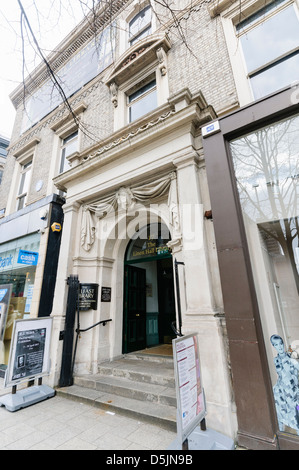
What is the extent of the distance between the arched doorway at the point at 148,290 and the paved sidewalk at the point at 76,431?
2543 mm

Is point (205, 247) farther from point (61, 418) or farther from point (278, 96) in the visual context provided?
point (61, 418)

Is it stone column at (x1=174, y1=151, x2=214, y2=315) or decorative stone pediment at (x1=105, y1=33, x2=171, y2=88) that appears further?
decorative stone pediment at (x1=105, y1=33, x2=171, y2=88)

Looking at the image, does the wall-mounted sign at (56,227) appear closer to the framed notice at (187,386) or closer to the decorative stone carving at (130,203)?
the decorative stone carving at (130,203)

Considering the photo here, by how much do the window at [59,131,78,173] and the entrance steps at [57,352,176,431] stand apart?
289 inches

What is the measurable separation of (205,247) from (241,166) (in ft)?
5.17

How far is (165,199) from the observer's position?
212 inches

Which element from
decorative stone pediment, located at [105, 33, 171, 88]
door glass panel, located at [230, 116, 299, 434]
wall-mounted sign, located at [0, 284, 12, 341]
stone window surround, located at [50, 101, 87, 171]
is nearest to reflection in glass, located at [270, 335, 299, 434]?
door glass panel, located at [230, 116, 299, 434]

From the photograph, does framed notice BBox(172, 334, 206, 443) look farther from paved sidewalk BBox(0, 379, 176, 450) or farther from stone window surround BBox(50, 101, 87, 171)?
stone window surround BBox(50, 101, 87, 171)

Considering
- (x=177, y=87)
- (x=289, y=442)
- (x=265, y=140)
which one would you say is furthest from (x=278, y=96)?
(x=289, y=442)

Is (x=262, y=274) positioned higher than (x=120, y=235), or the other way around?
(x=120, y=235)

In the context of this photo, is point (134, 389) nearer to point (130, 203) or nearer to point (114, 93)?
point (130, 203)

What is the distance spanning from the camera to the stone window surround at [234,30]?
16.2 ft

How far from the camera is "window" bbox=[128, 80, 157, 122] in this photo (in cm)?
697
